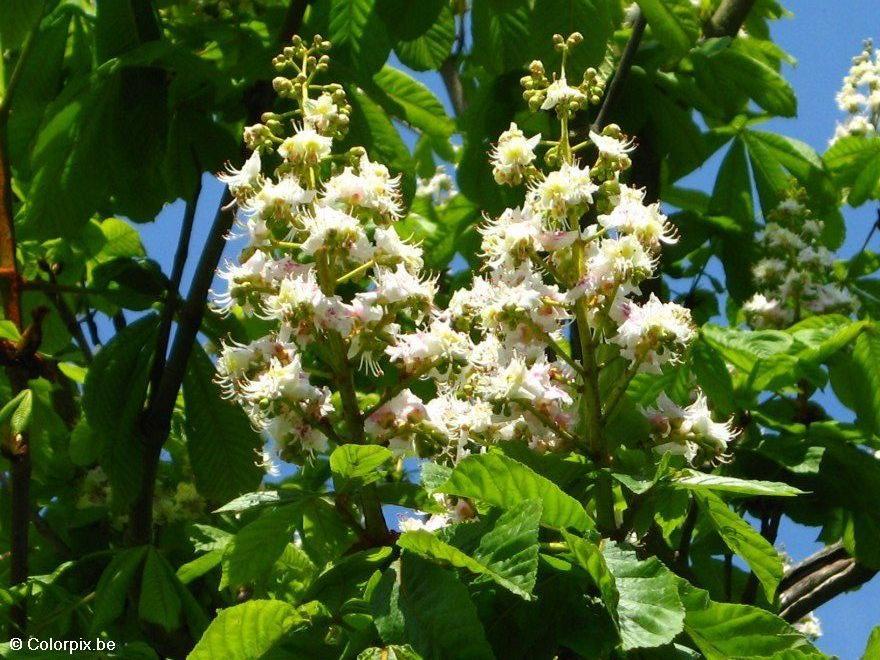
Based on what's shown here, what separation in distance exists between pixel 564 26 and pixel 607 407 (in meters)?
0.88

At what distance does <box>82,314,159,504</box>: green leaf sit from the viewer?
2.33 m

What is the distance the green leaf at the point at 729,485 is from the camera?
4.36ft

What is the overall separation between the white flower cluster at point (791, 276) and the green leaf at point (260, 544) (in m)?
1.76

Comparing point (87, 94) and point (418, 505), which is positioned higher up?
point (87, 94)

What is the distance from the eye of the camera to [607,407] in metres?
1.54

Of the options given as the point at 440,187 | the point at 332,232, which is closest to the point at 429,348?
the point at 332,232

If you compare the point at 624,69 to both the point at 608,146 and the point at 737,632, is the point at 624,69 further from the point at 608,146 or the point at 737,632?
the point at 737,632

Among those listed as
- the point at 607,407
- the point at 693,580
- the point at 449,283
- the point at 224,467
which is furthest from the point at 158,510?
the point at 607,407

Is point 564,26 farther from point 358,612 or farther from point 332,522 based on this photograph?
point 358,612

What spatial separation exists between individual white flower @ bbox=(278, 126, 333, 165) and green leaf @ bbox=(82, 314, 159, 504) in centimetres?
95

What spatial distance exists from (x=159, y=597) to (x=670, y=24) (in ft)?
4.78

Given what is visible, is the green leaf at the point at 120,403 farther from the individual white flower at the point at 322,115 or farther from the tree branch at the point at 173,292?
the individual white flower at the point at 322,115

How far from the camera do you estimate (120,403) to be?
7.73 ft

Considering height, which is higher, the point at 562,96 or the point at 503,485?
the point at 562,96
